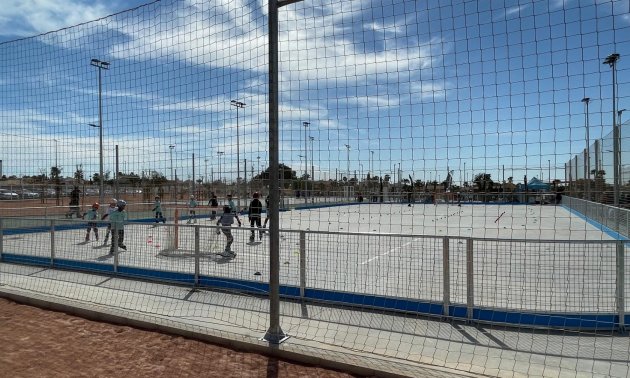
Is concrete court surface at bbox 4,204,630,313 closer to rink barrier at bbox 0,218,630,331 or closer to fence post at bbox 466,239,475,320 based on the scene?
rink barrier at bbox 0,218,630,331

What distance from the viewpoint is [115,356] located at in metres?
4.48

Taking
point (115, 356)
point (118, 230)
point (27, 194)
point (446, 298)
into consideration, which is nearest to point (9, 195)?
→ point (27, 194)

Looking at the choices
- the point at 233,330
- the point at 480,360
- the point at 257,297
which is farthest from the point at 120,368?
the point at 480,360

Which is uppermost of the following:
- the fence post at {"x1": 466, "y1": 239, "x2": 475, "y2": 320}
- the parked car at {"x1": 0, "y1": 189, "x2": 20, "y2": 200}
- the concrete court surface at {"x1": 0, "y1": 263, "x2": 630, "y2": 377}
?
the parked car at {"x1": 0, "y1": 189, "x2": 20, "y2": 200}

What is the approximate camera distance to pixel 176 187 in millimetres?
16391

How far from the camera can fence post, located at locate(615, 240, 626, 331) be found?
5289 millimetres

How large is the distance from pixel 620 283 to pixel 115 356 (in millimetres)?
6006

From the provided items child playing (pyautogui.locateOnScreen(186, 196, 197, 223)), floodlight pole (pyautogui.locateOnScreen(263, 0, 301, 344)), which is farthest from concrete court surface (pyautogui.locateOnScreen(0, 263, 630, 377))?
child playing (pyautogui.locateOnScreen(186, 196, 197, 223))

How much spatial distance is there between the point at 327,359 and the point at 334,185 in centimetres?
225

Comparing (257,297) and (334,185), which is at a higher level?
(334,185)

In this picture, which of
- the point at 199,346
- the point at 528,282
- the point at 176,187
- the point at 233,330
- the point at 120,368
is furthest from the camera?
the point at 176,187

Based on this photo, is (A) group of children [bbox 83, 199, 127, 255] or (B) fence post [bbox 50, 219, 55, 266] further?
(B) fence post [bbox 50, 219, 55, 266]

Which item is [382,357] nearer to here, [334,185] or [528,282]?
[334,185]

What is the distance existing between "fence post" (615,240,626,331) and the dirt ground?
3709 mm
